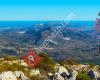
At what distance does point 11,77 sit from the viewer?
27703 millimetres

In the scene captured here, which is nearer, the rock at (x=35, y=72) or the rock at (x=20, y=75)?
the rock at (x=20, y=75)

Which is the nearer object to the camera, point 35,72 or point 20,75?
point 20,75

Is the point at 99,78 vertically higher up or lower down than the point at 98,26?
lower down

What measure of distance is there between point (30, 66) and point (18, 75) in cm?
610

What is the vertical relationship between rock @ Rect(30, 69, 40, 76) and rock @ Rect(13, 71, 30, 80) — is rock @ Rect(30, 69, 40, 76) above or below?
below

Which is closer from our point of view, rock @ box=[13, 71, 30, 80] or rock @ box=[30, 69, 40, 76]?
rock @ box=[13, 71, 30, 80]

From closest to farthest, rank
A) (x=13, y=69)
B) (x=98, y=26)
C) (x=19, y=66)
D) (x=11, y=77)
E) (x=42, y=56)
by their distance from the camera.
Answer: (x=98, y=26) < (x=11, y=77) < (x=13, y=69) < (x=19, y=66) < (x=42, y=56)

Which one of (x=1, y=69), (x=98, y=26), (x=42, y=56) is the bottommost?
(x=42, y=56)

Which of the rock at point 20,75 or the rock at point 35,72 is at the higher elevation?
the rock at point 20,75

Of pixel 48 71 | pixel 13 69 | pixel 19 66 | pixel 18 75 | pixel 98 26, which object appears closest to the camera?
pixel 98 26

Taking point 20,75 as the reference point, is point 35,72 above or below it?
below

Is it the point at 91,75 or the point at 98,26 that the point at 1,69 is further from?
the point at 98,26

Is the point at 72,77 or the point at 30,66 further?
the point at 30,66

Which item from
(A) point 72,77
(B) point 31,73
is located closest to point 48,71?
(B) point 31,73
